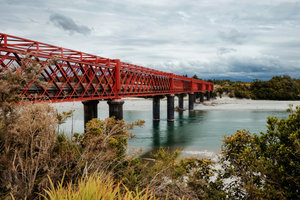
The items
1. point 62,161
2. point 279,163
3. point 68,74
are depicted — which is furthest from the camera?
point 68,74

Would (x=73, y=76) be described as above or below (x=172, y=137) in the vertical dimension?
above

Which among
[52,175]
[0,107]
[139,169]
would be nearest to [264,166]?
[139,169]

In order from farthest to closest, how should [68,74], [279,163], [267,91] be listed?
[267,91]
[68,74]
[279,163]

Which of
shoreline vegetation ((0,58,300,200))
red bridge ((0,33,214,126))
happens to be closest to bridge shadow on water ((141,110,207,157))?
red bridge ((0,33,214,126))

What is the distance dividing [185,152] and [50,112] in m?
17.5

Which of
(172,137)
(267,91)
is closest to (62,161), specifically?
(172,137)

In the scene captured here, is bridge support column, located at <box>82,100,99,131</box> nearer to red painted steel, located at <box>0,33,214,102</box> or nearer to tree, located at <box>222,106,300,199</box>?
red painted steel, located at <box>0,33,214,102</box>

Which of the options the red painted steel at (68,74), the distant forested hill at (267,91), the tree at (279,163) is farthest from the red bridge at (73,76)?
the distant forested hill at (267,91)

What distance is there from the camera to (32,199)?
6.09 metres

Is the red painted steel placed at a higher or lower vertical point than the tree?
higher

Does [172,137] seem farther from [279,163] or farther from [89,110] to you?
[279,163]

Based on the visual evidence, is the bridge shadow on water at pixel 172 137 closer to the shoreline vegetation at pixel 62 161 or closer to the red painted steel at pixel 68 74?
the red painted steel at pixel 68 74

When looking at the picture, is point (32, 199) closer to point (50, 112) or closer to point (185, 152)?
point (50, 112)

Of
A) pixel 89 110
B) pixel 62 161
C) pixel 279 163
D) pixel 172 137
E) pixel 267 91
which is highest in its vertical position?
pixel 267 91
